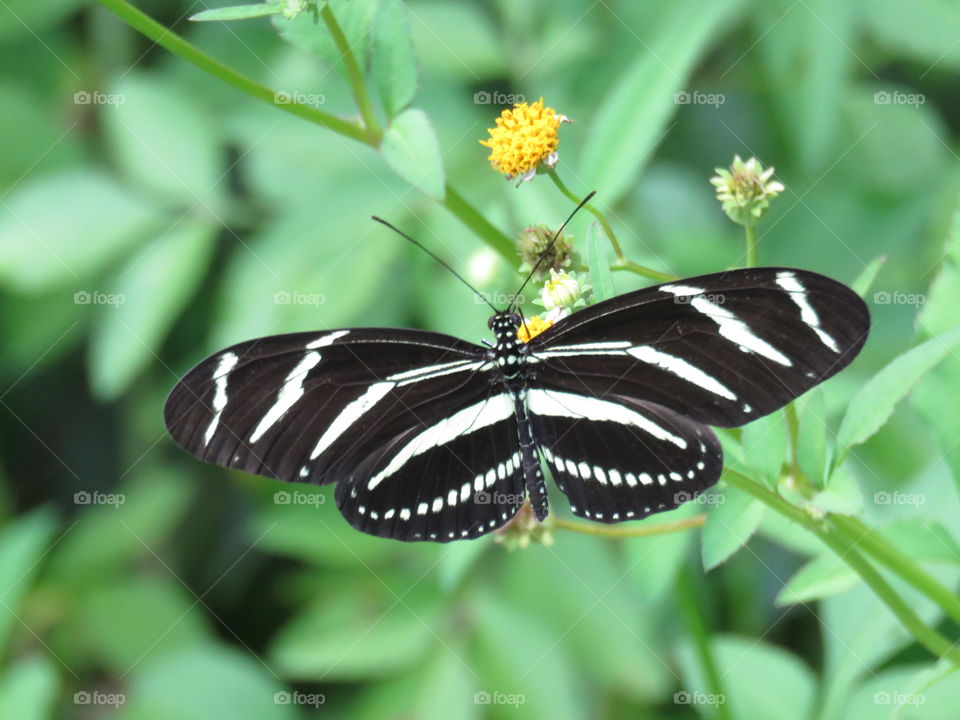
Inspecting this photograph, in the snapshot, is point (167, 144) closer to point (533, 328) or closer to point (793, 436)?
point (533, 328)

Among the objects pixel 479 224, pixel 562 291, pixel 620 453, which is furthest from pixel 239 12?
pixel 620 453

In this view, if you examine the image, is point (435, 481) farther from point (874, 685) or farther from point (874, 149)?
point (874, 149)

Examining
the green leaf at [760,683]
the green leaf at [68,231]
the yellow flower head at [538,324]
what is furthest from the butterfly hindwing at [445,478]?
the green leaf at [68,231]

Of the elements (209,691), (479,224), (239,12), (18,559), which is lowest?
(209,691)

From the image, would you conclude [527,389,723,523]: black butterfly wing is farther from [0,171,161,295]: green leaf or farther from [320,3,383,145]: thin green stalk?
[0,171,161,295]: green leaf

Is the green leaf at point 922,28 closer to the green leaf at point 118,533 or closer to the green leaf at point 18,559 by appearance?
the green leaf at point 118,533

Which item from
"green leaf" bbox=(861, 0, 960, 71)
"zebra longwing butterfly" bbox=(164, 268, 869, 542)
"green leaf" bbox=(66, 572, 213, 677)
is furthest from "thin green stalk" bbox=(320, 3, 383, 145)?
"green leaf" bbox=(66, 572, 213, 677)
